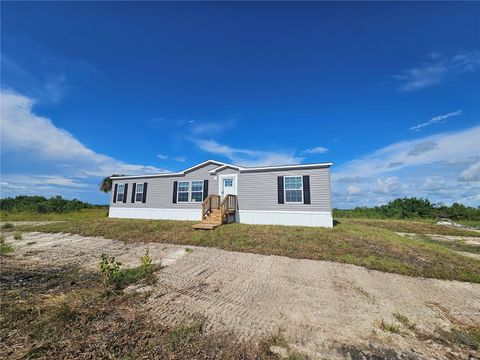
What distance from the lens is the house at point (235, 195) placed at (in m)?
11.3

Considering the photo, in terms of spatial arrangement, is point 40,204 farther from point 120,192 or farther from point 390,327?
point 390,327

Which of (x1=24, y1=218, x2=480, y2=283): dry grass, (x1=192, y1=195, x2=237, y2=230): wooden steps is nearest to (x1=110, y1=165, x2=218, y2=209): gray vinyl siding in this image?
(x1=192, y1=195, x2=237, y2=230): wooden steps

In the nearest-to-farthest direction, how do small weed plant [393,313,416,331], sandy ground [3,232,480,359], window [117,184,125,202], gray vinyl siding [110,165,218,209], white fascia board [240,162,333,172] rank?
1. sandy ground [3,232,480,359]
2. small weed plant [393,313,416,331]
3. white fascia board [240,162,333,172]
4. gray vinyl siding [110,165,218,209]
5. window [117,184,125,202]

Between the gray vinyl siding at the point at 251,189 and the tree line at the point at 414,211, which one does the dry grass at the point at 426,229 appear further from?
the tree line at the point at 414,211

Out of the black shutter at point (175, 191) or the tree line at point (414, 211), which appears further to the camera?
the tree line at point (414, 211)

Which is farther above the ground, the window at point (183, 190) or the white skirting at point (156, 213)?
the window at point (183, 190)

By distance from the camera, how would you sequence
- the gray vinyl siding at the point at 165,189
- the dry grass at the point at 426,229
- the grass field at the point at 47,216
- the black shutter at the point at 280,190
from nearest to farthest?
1. the black shutter at the point at 280,190
2. the dry grass at the point at 426,229
3. the gray vinyl siding at the point at 165,189
4. the grass field at the point at 47,216

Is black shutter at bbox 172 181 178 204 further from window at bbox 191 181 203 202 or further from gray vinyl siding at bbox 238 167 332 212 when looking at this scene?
gray vinyl siding at bbox 238 167 332 212

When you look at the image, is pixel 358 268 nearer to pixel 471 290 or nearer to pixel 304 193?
pixel 471 290

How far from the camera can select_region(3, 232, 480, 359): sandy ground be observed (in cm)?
278

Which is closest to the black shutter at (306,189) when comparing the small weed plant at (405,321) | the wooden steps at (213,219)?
the wooden steps at (213,219)

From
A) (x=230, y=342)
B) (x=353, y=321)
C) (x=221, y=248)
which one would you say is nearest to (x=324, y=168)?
(x=221, y=248)

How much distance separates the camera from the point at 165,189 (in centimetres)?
1520

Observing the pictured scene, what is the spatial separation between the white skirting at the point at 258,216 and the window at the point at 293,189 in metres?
0.74
